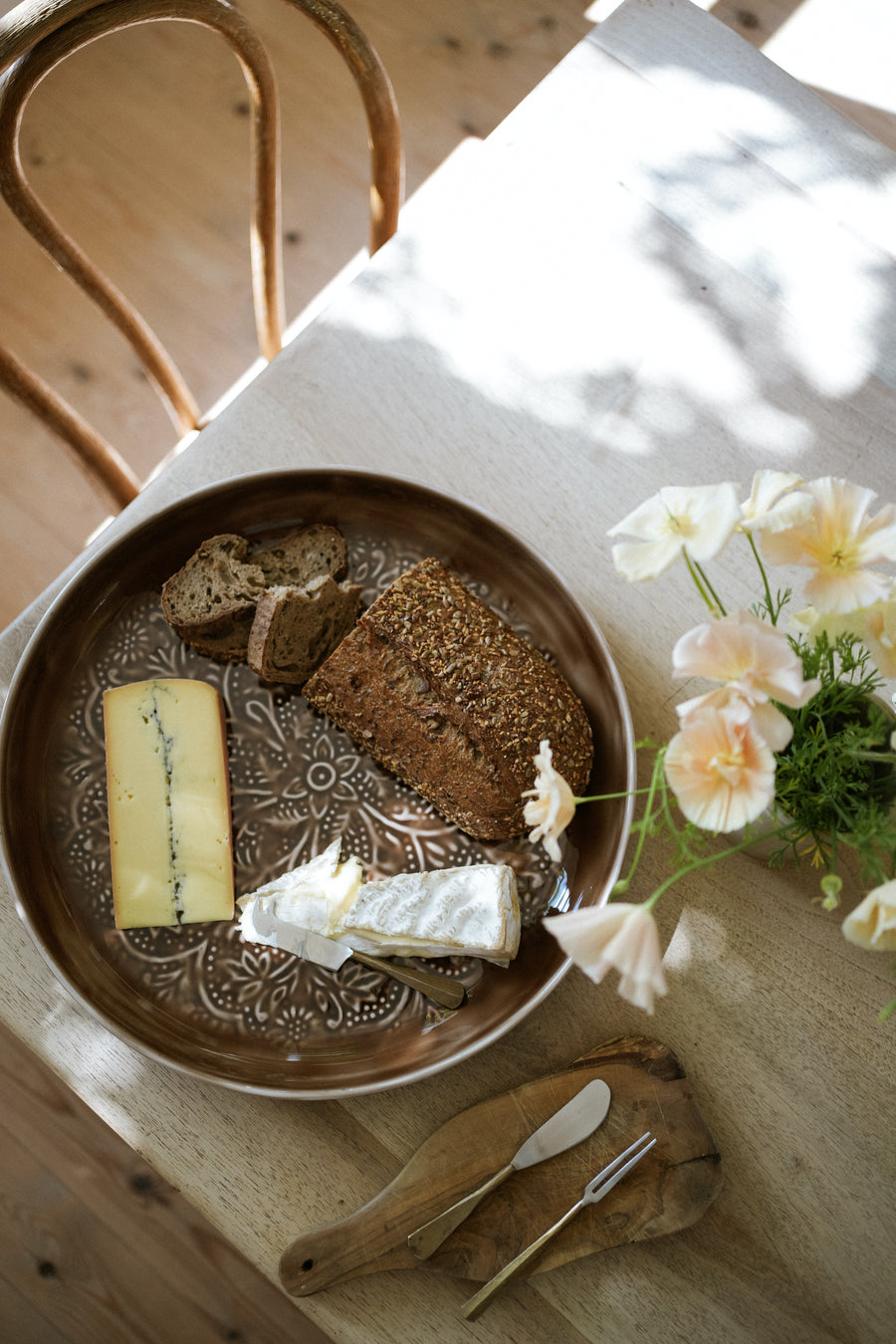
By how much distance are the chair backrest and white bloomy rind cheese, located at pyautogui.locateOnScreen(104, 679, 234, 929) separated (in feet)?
1.40

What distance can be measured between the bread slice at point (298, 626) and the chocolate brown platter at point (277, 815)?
3 cm

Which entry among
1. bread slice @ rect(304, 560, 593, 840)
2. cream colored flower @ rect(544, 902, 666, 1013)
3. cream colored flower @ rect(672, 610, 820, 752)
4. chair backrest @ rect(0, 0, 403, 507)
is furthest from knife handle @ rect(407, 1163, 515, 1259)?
chair backrest @ rect(0, 0, 403, 507)

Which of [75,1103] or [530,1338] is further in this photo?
[75,1103]

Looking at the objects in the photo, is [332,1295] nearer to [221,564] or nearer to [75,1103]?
[221,564]

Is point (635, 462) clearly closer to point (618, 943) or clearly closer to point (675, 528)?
point (675, 528)

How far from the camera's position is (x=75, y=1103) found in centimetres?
167

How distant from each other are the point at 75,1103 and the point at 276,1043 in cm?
107

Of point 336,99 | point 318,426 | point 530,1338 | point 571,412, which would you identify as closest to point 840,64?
point 571,412

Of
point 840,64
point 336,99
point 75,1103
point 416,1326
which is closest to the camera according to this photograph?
point 416,1326

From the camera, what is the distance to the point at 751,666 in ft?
1.65

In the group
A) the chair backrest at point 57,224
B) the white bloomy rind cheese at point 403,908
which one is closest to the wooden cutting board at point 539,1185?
the white bloomy rind cheese at point 403,908

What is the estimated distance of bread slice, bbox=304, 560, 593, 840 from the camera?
2.89 ft

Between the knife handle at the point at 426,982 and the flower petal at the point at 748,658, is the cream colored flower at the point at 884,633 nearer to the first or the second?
the flower petal at the point at 748,658

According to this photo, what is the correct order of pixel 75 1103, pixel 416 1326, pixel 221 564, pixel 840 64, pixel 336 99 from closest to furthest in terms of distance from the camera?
pixel 416 1326, pixel 221 564, pixel 840 64, pixel 75 1103, pixel 336 99
